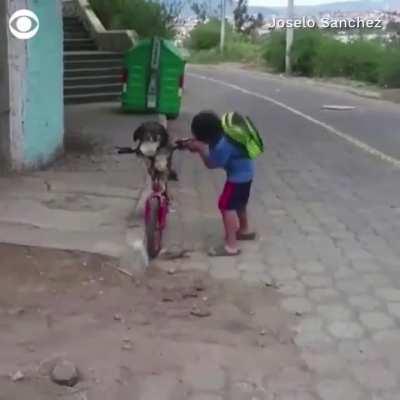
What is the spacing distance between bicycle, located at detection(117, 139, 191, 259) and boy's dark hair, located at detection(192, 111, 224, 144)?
131 millimetres

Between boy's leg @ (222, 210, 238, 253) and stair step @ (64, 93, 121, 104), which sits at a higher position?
boy's leg @ (222, 210, 238, 253)

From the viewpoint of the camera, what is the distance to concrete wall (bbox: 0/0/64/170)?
28.7 feet

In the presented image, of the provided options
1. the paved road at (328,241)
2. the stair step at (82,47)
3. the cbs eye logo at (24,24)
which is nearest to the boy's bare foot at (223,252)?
the paved road at (328,241)

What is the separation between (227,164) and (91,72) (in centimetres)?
1169

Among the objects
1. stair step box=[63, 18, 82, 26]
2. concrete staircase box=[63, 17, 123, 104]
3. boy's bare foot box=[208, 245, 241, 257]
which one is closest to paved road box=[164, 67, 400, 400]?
boy's bare foot box=[208, 245, 241, 257]

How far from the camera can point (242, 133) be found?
6.84 m

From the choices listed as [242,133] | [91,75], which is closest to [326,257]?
[242,133]

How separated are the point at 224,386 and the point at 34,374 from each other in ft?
3.05

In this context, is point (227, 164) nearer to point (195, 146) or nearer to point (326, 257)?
point (195, 146)

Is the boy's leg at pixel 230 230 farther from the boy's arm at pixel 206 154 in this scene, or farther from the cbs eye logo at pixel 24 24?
the cbs eye logo at pixel 24 24

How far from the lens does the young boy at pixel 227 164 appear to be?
6727mm

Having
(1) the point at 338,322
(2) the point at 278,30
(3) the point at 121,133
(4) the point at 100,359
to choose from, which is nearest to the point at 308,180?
(3) the point at 121,133

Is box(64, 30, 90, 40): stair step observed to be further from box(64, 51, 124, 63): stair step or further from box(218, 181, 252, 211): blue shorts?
box(218, 181, 252, 211): blue shorts

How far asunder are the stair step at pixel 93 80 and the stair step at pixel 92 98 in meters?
0.38
